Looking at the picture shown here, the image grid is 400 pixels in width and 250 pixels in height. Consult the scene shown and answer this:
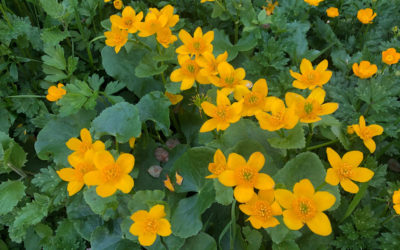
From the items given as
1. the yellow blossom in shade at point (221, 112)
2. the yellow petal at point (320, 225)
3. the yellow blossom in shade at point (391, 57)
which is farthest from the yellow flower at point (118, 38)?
the yellow blossom in shade at point (391, 57)

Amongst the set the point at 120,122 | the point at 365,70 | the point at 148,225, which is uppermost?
the point at 365,70

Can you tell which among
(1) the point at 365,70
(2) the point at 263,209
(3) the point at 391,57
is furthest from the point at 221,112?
(3) the point at 391,57

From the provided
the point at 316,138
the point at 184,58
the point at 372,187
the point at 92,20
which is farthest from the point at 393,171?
the point at 92,20

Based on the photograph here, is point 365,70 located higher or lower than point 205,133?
higher

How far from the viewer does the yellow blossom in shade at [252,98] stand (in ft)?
5.18

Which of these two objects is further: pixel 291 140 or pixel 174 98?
pixel 174 98

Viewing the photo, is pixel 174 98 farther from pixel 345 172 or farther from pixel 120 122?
pixel 345 172

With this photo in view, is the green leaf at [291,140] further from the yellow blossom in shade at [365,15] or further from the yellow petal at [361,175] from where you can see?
the yellow blossom in shade at [365,15]

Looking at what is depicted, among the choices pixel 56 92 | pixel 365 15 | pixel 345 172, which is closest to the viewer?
pixel 345 172

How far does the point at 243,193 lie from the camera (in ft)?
4.33

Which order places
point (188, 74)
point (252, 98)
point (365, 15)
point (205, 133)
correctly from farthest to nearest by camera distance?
point (365, 15)
point (205, 133)
point (188, 74)
point (252, 98)

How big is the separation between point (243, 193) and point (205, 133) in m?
0.62

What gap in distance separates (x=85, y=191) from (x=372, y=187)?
147cm

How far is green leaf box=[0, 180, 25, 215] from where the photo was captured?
5.98 ft
